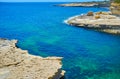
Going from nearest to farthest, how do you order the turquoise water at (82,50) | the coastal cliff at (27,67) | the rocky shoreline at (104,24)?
the coastal cliff at (27,67) < the turquoise water at (82,50) < the rocky shoreline at (104,24)

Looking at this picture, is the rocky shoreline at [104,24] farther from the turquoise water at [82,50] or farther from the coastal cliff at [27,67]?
the coastal cliff at [27,67]

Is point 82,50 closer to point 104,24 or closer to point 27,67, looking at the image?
point 27,67

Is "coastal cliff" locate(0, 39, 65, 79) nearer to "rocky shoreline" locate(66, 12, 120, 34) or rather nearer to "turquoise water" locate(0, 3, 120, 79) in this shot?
"turquoise water" locate(0, 3, 120, 79)

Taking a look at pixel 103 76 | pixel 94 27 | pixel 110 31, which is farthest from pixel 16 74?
pixel 94 27

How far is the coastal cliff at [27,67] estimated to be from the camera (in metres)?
22.8

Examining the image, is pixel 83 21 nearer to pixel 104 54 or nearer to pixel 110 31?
pixel 110 31

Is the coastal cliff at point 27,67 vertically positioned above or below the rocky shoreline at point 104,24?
above

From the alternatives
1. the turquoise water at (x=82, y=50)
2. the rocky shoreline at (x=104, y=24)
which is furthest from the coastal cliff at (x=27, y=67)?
the rocky shoreline at (x=104, y=24)

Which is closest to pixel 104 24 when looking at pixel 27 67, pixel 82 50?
pixel 82 50

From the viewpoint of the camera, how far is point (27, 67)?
2481cm

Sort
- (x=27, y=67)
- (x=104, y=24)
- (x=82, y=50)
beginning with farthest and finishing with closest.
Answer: (x=104, y=24) < (x=82, y=50) < (x=27, y=67)

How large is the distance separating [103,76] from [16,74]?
1278cm

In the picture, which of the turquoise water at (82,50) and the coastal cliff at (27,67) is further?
the turquoise water at (82,50)

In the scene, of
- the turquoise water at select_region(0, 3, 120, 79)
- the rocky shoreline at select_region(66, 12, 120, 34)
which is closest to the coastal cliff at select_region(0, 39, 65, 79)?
the turquoise water at select_region(0, 3, 120, 79)
